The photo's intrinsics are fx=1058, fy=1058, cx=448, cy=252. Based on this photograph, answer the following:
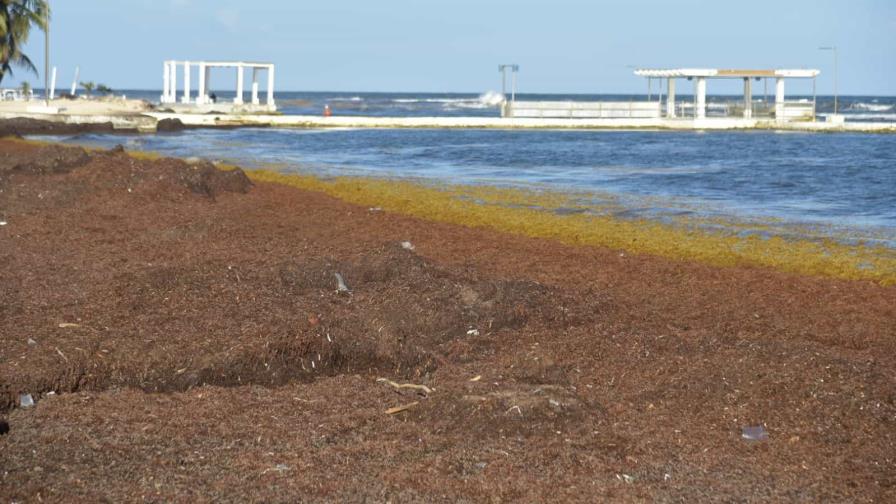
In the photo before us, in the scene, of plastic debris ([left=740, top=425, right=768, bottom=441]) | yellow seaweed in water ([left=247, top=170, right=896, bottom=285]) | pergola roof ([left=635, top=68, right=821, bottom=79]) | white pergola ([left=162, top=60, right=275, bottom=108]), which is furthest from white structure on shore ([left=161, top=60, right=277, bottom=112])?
plastic debris ([left=740, top=425, right=768, bottom=441])

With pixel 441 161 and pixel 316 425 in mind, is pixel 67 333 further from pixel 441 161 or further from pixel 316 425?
pixel 441 161

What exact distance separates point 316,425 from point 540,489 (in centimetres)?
157

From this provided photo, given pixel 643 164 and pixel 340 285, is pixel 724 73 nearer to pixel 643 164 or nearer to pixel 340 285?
pixel 643 164

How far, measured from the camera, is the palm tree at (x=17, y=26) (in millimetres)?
47000

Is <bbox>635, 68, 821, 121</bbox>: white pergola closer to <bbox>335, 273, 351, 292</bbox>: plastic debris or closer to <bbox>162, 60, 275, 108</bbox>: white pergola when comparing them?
<bbox>162, 60, 275, 108</bbox>: white pergola

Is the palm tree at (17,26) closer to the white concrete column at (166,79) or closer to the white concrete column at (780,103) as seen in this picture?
the white concrete column at (166,79)

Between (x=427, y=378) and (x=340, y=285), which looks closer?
(x=427, y=378)

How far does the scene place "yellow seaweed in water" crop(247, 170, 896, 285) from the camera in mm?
→ 13469

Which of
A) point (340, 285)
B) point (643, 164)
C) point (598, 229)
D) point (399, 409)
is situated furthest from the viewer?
point (643, 164)

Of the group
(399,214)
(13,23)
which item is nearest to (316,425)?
(399,214)

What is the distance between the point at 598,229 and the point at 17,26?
39.3 metres

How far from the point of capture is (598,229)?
54.3 feet

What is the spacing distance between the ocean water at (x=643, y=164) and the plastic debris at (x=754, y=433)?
10121mm

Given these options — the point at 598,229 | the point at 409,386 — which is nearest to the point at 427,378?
the point at 409,386
